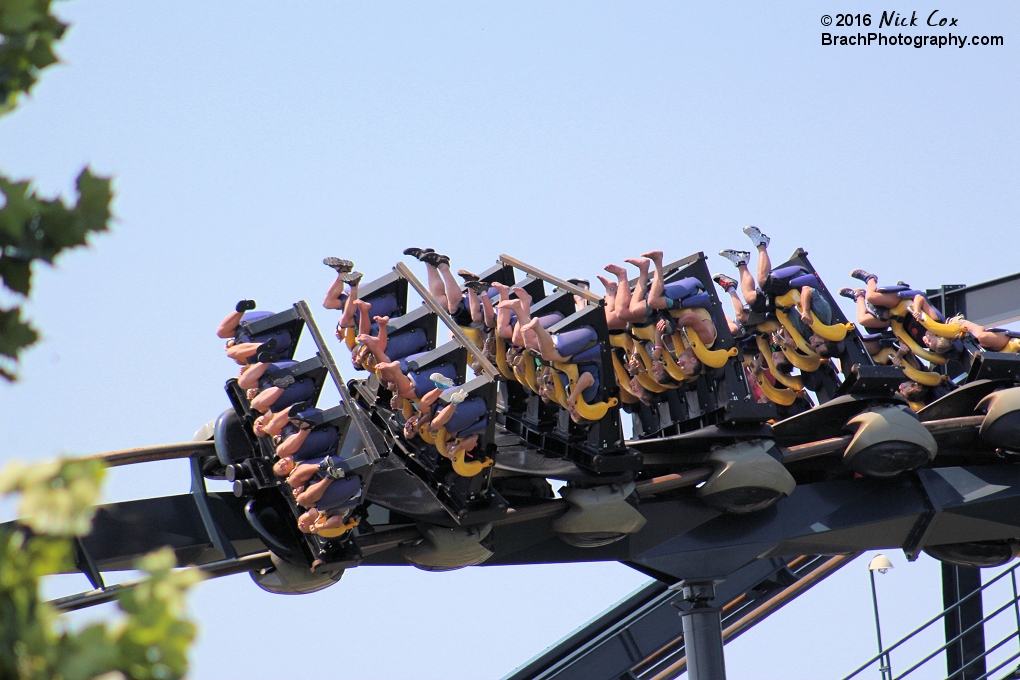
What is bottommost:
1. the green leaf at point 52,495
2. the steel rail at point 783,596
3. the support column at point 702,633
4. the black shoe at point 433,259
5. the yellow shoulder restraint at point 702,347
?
the steel rail at point 783,596

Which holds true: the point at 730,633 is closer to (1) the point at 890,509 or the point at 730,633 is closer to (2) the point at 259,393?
(1) the point at 890,509

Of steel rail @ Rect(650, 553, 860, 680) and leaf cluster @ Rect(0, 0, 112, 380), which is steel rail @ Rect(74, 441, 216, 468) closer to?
leaf cluster @ Rect(0, 0, 112, 380)

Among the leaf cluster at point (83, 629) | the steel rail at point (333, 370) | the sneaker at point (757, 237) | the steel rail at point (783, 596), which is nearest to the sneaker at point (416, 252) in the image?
the steel rail at point (333, 370)

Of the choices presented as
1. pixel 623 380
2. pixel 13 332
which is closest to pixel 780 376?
pixel 623 380

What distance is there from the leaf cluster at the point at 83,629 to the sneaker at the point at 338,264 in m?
3.95

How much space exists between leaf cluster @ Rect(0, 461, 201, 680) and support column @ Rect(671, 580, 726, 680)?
4.84m

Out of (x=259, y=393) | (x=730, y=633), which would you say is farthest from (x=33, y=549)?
(x=730, y=633)

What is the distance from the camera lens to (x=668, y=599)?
25.2 ft

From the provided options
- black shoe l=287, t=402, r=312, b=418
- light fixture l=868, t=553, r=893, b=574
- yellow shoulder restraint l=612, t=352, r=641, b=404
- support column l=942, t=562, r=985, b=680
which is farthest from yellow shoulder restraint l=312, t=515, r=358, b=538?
light fixture l=868, t=553, r=893, b=574

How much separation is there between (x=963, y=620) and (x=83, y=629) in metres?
7.95

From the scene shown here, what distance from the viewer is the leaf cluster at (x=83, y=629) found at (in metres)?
1.26

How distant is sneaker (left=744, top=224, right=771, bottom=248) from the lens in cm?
616

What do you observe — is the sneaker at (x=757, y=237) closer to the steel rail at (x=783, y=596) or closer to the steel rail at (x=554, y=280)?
the steel rail at (x=554, y=280)

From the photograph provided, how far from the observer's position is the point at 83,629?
50.5 inches
